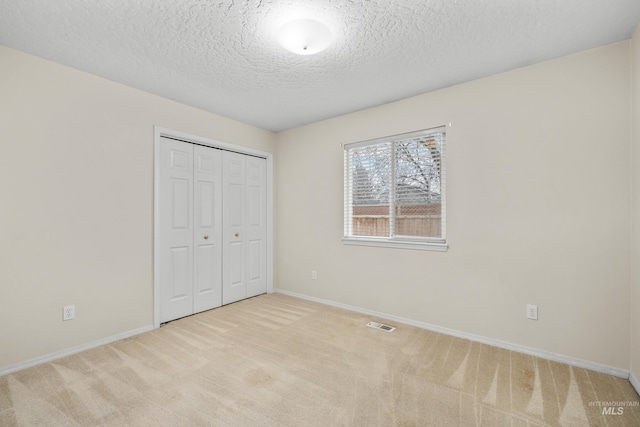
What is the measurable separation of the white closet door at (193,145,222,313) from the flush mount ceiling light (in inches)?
80.0

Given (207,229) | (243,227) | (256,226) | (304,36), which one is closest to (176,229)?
(207,229)

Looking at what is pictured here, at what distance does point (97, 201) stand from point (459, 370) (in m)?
3.44

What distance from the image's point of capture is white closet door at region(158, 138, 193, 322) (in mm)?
3273

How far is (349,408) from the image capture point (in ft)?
6.05

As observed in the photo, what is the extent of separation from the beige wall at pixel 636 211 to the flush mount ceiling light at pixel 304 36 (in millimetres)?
2160

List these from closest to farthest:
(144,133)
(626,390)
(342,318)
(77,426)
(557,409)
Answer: (77,426) < (557,409) < (626,390) < (144,133) < (342,318)

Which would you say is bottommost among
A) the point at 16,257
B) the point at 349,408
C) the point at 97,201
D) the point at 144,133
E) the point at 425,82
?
the point at 349,408

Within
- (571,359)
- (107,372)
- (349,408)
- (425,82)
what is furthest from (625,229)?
(107,372)

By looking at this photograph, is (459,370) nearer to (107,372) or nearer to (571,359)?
(571,359)

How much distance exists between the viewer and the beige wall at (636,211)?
2020 millimetres

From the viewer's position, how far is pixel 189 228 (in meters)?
3.51

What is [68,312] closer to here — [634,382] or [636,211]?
[634,382]

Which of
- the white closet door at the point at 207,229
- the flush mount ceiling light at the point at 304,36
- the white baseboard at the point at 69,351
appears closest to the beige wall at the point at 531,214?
the flush mount ceiling light at the point at 304,36

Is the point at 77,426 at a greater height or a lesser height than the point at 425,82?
lesser
